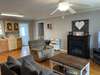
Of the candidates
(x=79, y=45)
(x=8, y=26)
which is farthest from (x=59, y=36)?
(x=8, y=26)

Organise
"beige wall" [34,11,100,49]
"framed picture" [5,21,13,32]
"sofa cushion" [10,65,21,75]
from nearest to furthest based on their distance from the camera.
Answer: "sofa cushion" [10,65,21,75], "beige wall" [34,11,100,49], "framed picture" [5,21,13,32]

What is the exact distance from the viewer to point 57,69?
3129 millimetres

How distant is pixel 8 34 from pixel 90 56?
5.84 meters

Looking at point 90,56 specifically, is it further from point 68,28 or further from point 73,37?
point 68,28

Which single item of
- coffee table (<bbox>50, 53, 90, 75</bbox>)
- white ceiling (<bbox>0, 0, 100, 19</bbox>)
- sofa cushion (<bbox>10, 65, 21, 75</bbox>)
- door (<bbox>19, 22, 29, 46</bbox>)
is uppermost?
white ceiling (<bbox>0, 0, 100, 19</bbox>)

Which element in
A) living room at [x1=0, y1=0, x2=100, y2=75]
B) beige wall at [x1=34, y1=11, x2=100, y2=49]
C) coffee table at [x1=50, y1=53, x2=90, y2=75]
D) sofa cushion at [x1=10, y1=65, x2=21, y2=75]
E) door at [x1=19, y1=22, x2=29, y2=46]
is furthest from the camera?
door at [x1=19, y1=22, x2=29, y2=46]

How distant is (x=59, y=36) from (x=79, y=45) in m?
1.66

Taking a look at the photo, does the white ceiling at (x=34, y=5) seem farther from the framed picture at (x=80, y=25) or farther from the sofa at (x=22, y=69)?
the sofa at (x=22, y=69)

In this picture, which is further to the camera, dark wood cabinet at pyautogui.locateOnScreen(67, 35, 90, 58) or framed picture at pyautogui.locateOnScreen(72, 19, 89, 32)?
framed picture at pyautogui.locateOnScreen(72, 19, 89, 32)

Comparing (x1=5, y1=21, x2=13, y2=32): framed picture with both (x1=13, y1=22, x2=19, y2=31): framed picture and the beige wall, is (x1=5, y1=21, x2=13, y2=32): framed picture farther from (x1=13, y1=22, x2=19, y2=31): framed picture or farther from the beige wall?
the beige wall

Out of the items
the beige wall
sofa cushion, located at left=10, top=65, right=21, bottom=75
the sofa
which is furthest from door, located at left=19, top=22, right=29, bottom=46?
sofa cushion, located at left=10, top=65, right=21, bottom=75

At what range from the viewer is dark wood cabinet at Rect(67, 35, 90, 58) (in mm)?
4808

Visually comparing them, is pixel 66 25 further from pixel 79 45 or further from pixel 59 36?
pixel 79 45

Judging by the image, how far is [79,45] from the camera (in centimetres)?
512
